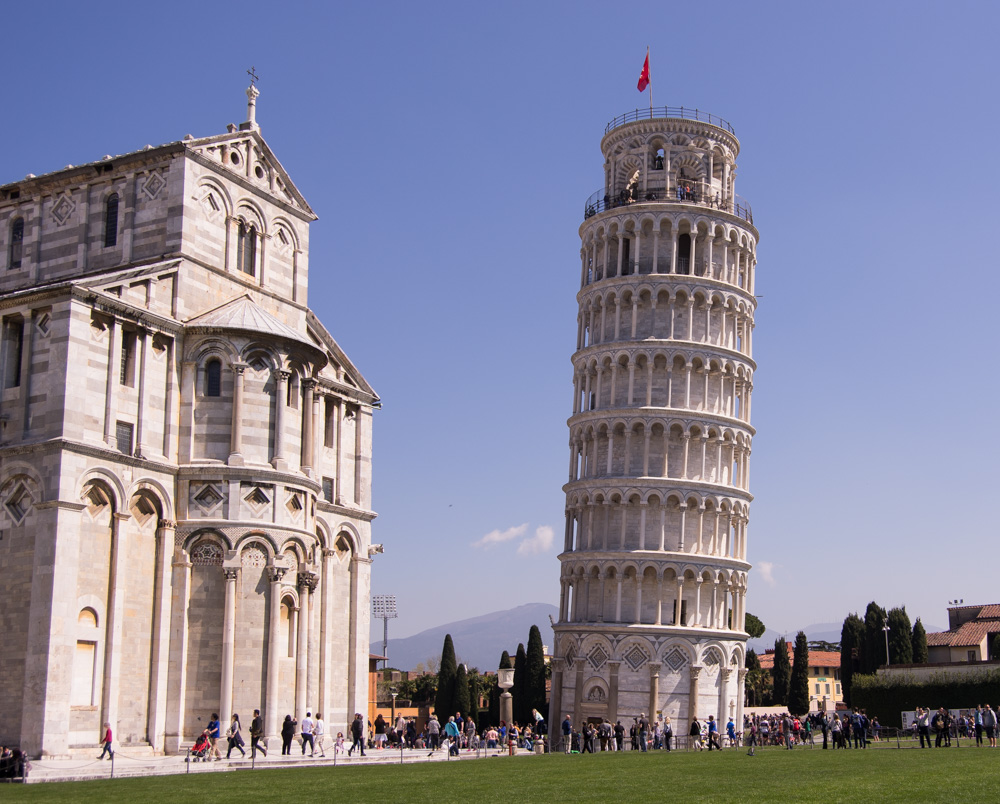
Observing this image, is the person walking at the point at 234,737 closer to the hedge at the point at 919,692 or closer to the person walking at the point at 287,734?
the person walking at the point at 287,734

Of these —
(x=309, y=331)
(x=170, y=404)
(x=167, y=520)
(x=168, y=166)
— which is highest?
(x=168, y=166)

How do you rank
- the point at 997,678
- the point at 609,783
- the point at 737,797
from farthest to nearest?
the point at 997,678 < the point at 609,783 < the point at 737,797

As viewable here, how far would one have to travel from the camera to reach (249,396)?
115 ft

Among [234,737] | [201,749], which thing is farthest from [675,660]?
[201,749]

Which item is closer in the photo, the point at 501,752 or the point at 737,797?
the point at 737,797

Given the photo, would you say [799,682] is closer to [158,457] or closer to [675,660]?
[675,660]

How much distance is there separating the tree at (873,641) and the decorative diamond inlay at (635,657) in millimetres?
33847

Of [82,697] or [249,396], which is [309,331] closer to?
[249,396]

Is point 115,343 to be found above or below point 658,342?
below

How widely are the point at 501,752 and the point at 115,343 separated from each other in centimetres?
2311

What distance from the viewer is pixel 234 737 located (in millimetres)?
31094

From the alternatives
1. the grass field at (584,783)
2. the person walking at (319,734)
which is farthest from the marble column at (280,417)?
the grass field at (584,783)

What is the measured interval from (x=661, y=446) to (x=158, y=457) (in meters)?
38.0

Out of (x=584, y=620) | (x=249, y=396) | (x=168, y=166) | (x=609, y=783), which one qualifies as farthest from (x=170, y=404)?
(x=584, y=620)
